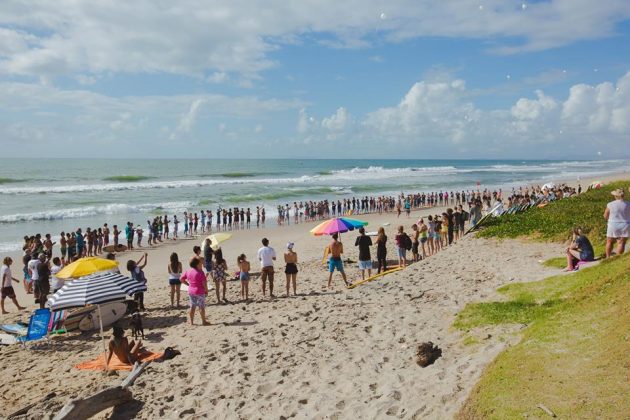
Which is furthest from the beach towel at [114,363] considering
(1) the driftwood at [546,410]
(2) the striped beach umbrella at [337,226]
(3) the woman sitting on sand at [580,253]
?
(3) the woman sitting on sand at [580,253]

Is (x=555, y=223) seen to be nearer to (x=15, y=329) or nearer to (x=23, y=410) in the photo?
(x=23, y=410)

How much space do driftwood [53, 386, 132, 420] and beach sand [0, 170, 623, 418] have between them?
0.72 ft

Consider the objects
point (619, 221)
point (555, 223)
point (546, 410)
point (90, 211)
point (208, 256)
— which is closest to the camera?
point (546, 410)

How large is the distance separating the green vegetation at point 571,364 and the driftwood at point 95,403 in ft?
14.8

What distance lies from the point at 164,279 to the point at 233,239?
852 cm

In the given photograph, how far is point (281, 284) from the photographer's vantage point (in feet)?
45.8

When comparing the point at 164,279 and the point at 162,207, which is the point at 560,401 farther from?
the point at 162,207

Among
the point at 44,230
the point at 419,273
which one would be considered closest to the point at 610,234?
the point at 419,273

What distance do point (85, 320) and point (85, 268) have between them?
1.49m

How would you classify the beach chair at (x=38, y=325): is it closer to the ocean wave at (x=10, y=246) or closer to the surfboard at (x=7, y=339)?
the surfboard at (x=7, y=339)

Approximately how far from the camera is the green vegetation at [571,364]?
4.14 meters

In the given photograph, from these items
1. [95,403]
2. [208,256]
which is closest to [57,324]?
[208,256]

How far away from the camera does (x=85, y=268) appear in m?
9.80

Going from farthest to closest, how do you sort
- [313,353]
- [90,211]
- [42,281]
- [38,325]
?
[90,211] → [42,281] → [38,325] → [313,353]
